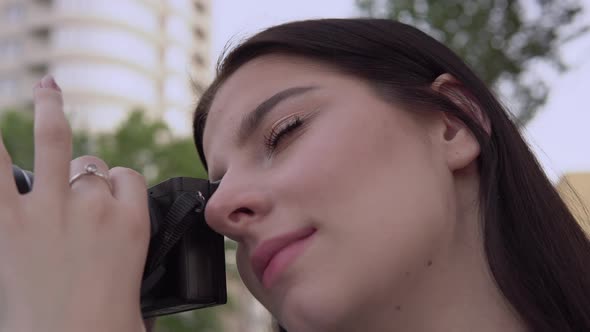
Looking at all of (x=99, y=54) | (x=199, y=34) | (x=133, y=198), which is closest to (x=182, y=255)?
(x=133, y=198)

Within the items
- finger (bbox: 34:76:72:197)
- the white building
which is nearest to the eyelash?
finger (bbox: 34:76:72:197)

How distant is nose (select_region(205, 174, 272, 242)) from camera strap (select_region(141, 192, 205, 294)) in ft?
0.12

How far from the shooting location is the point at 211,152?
167 centimetres

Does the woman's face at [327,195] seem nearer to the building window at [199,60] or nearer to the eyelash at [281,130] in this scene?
the eyelash at [281,130]

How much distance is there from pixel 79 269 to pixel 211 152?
1.88 feet

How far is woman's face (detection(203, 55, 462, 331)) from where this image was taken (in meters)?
1.36

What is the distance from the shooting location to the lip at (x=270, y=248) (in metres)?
1.39

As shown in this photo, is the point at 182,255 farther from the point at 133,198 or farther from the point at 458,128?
the point at 458,128

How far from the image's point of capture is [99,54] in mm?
30422

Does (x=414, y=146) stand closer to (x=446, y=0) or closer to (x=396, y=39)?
(x=396, y=39)

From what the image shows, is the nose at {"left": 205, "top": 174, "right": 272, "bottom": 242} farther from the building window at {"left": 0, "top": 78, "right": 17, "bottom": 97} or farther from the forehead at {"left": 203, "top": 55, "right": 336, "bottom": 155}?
the building window at {"left": 0, "top": 78, "right": 17, "bottom": 97}

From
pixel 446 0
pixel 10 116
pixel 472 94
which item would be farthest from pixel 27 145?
pixel 472 94

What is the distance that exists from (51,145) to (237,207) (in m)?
0.38

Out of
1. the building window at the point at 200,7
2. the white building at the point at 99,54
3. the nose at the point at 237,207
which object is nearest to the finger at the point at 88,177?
the nose at the point at 237,207
